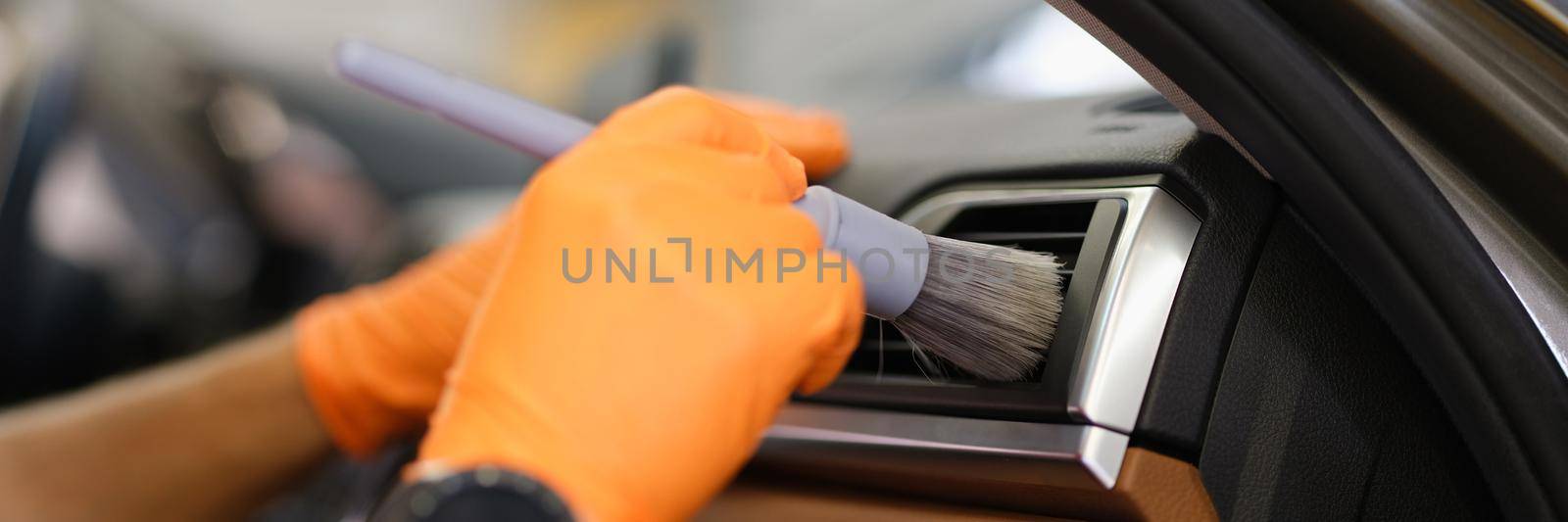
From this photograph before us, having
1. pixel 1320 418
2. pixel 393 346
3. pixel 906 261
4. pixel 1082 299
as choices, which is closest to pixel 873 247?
pixel 906 261

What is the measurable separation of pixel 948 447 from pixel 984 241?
0.12 metres

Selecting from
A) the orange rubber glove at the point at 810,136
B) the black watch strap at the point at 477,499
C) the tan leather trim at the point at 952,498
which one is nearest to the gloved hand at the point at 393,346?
the orange rubber glove at the point at 810,136

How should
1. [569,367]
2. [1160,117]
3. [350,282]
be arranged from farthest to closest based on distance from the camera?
1. [350,282]
2. [1160,117]
3. [569,367]

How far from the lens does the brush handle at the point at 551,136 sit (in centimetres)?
41

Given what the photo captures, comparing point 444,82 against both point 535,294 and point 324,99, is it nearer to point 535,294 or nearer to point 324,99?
point 535,294

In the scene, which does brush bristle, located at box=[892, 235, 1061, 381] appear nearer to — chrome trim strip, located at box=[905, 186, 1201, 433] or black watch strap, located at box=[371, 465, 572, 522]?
chrome trim strip, located at box=[905, 186, 1201, 433]

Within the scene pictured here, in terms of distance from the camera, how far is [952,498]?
511 mm

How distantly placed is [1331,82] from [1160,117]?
14 centimetres

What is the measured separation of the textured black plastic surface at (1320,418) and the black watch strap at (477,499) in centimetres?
33

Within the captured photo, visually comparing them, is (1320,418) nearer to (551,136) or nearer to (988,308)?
(988,308)

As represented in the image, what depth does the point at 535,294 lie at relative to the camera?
36 centimetres

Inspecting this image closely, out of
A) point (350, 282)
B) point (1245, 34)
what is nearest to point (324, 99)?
point (350, 282)

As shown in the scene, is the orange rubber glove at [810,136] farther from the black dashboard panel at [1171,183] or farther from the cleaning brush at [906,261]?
the cleaning brush at [906,261]

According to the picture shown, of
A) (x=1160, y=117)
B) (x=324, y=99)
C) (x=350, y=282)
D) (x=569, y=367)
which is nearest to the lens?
(x=569, y=367)
